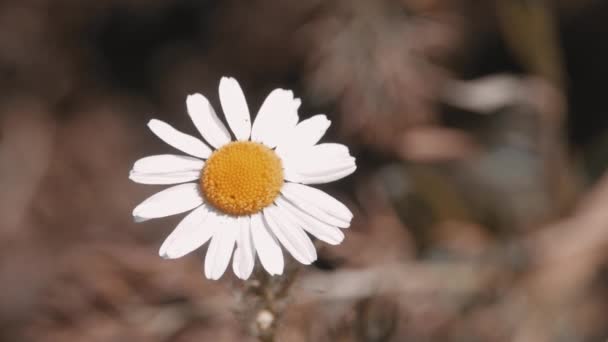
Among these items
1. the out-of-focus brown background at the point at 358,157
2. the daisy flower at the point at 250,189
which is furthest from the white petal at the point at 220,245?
the out-of-focus brown background at the point at 358,157

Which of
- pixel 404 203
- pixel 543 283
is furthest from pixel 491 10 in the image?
pixel 543 283

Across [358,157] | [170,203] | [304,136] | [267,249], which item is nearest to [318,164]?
[304,136]

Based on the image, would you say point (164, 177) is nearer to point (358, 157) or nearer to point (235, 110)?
point (235, 110)

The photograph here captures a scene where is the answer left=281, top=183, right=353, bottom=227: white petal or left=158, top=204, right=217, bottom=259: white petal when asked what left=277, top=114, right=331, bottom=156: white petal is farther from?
left=158, top=204, right=217, bottom=259: white petal

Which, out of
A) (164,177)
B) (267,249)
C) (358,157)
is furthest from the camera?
(358,157)

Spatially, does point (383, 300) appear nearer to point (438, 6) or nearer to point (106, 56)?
point (438, 6)

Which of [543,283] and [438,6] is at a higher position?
[438,6]
